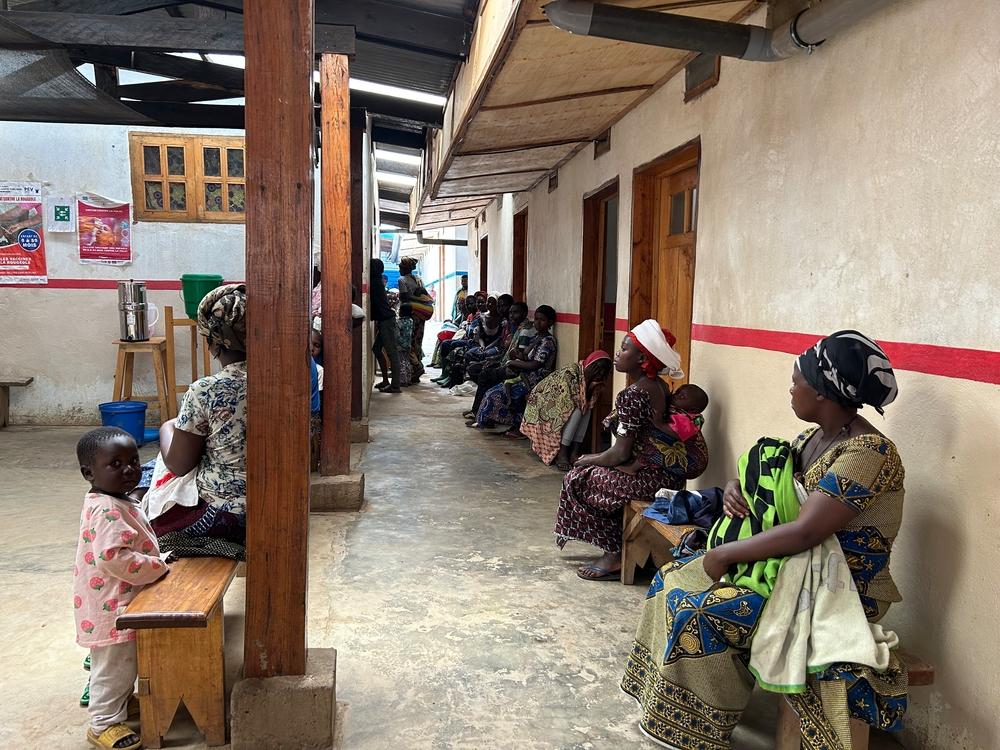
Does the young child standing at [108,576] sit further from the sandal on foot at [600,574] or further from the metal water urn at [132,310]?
the metal water urn at [132,310]

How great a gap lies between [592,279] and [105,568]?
15.7ft

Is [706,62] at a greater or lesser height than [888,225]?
greater

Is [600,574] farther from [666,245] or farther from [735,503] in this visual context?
[666,245]

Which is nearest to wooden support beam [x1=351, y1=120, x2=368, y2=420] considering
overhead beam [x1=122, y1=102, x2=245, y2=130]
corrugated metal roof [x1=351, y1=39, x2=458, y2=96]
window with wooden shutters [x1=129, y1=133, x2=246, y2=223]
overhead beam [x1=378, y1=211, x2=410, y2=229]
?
corrugated metal roof [x1=351, y1=39, x2=458, y2=96]

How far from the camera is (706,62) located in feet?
12.3

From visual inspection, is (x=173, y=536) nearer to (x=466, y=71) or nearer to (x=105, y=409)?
(x=466, y=71)

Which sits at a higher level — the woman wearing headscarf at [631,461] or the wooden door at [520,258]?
the wooden door at [520,258]

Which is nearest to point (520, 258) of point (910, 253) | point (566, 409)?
point (566, 409)

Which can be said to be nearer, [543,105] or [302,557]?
[302,557]

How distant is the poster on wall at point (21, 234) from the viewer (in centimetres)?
714

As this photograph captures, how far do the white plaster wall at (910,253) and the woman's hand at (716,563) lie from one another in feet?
2.02

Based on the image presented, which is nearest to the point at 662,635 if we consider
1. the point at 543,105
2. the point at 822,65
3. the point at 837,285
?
the point at 837,285

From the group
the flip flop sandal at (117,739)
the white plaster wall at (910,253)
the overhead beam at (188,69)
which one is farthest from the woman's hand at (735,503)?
the overhead beam at (188,69)

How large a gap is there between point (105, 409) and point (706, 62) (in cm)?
550
